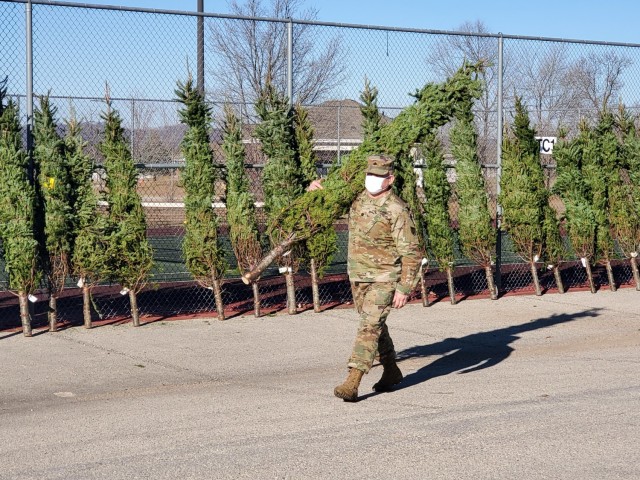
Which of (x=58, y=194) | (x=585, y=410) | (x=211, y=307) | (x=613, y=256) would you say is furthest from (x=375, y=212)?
(x=613, y=256)

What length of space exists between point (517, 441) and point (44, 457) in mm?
2994

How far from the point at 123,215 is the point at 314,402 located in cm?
457

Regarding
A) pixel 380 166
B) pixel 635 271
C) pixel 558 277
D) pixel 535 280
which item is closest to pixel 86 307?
pixel 380 166

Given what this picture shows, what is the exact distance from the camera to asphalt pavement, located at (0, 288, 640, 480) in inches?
244

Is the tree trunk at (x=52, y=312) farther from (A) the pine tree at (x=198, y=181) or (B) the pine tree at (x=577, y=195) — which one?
(B) the pine tree at (x=577, y=195)

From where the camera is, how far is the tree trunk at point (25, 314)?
36.1 ft

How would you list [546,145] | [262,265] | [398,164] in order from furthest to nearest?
[546,145]
[398,164]
[262,265]

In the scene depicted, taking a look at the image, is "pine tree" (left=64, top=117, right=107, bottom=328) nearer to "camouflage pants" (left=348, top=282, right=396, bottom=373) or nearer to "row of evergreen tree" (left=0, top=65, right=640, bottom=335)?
"row of evergreen tree" (left=0, top=65, right=640, bottom=335)

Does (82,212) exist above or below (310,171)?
below

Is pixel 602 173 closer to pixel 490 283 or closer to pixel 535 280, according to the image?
pixel 535 280

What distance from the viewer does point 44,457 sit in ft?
20.8

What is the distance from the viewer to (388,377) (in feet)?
27.6

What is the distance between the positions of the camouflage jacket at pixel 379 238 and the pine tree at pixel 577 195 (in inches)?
290

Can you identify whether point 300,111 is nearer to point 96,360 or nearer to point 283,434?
point 96,360
